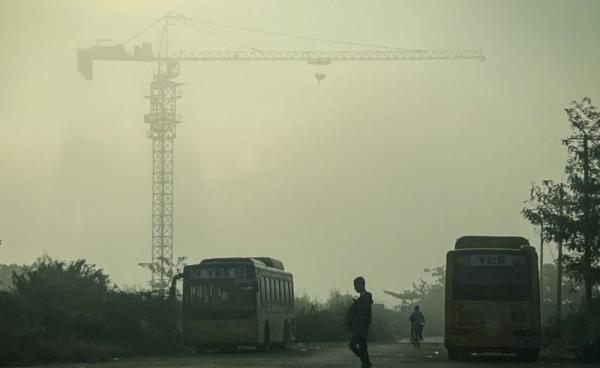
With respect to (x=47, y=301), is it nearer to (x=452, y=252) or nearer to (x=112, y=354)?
(x=112, y=354)

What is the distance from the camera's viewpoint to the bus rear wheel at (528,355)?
3706 cm

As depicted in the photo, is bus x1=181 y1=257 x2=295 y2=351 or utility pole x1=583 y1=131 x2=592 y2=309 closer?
bus x1=181 y1=257 x2=295 y2=351

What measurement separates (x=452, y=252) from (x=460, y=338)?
254 centimetres

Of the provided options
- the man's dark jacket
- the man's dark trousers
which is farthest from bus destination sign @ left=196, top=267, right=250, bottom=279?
the man's dark jacket

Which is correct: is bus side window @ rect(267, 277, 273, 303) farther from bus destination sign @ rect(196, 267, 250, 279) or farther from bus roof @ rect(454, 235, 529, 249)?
bus roof @ rect(454, 235, 529, 249)

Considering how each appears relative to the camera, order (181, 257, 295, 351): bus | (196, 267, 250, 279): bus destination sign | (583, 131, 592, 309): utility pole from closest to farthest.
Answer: (181, 257, 295, 351): bus → (196, 267, 250, 279): bus destination sign → (583, 131, 592, 309): utility pole

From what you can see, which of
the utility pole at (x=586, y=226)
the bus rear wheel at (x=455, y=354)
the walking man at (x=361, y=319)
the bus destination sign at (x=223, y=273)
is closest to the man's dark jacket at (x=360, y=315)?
the walking man at (x=361, y=319)

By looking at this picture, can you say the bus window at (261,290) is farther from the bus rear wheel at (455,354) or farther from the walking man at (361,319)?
the walking man at (361,319)

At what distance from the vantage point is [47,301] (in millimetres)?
42562

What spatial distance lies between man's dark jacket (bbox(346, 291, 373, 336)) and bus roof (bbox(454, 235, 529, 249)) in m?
13.2

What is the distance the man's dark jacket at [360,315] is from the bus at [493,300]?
966 centimetres

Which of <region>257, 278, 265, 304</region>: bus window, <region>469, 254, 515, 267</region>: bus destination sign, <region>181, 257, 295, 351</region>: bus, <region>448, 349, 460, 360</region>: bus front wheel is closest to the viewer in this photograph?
<region>469, 254, 515, 267</region>: bus destination sign

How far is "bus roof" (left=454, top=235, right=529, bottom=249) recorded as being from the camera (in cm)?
3975

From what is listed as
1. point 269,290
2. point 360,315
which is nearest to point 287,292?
point 269,290
